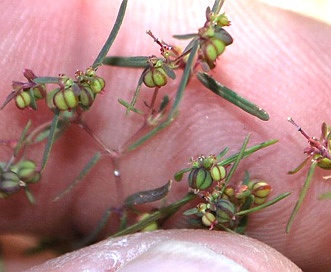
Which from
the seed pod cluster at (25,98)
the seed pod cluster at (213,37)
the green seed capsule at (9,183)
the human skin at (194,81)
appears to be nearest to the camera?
the seed pod cluster at (213,37)

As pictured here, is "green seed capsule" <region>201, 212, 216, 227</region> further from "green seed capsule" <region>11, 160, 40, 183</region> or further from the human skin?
"green seed capsule" <region>11, 160, 40, 183</region>

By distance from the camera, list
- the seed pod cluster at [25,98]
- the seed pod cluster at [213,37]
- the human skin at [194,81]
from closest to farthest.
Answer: the seed pod cluster at [213,37] < the seed pod cluster at [25,98] < the human skin at [194,81]

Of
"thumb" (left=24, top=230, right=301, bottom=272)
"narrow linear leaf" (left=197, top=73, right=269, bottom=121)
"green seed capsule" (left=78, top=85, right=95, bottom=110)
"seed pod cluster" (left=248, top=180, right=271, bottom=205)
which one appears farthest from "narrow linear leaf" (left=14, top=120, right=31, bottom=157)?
"seed pod cluster" (left=248, top=180, right=271, bottom=205)

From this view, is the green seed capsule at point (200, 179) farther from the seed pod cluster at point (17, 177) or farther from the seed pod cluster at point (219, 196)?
the seed pod cluster at point (17, 177)

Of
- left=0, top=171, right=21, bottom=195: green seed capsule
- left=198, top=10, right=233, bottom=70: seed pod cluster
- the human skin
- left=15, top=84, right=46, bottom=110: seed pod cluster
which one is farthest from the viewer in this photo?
the human skin

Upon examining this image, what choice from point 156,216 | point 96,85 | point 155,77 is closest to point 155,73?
point 155,77

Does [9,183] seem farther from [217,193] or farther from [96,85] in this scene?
[217,193]

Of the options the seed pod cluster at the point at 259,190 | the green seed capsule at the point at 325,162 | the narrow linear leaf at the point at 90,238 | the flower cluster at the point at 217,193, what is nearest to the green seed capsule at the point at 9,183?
the narrow linear leaf at the point at 90,238
